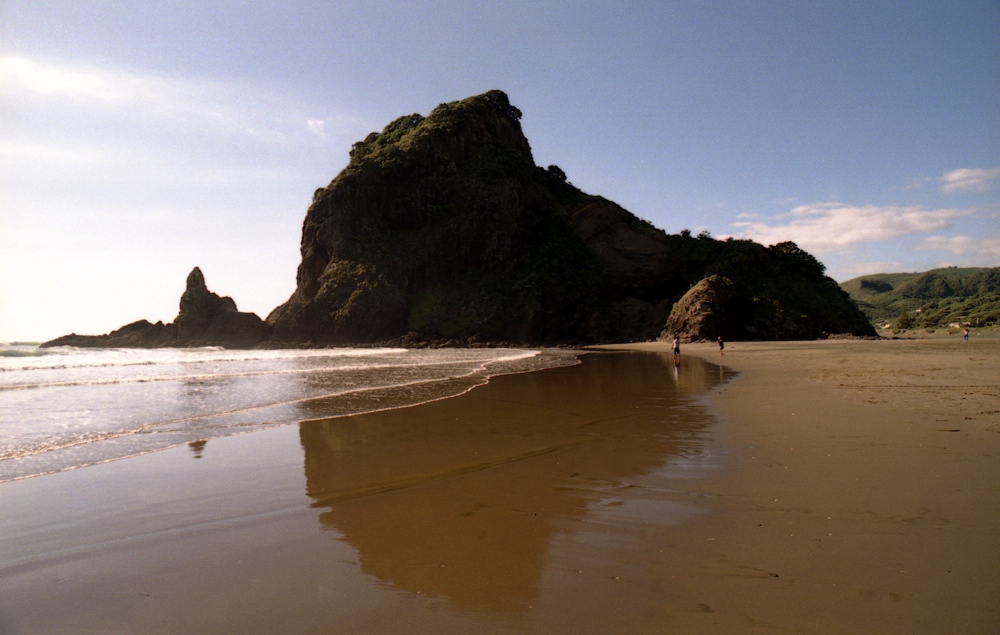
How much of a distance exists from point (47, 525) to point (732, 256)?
199 ft

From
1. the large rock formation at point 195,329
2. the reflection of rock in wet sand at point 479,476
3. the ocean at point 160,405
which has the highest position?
the large rock formation at point 195,329

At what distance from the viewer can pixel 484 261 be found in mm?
→ 68062

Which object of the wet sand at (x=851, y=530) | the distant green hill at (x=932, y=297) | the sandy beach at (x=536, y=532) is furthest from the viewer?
the distant green hill at (x=932, y=297)

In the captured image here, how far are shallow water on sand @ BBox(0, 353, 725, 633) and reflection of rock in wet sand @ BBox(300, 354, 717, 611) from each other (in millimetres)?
31

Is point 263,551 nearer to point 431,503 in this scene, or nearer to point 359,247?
point 431,503

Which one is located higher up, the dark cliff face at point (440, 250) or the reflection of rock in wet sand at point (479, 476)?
the dark cliff face at point (440, 250)

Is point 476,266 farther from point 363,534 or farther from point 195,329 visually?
point 363,534

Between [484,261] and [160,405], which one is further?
[484,261]

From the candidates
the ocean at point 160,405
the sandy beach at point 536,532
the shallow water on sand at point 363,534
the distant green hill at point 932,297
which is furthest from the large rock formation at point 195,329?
the distant green hill at point 932,297

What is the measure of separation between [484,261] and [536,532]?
2527 inches

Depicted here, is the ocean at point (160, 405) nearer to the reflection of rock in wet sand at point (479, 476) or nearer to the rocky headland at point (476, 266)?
the reflection of rock in wet sand at point (479, 476)

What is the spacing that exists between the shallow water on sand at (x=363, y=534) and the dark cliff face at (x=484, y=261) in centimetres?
4757

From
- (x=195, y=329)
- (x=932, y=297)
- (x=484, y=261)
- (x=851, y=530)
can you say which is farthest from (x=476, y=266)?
(x=932, y=297)

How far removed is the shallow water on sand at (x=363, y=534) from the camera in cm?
340
